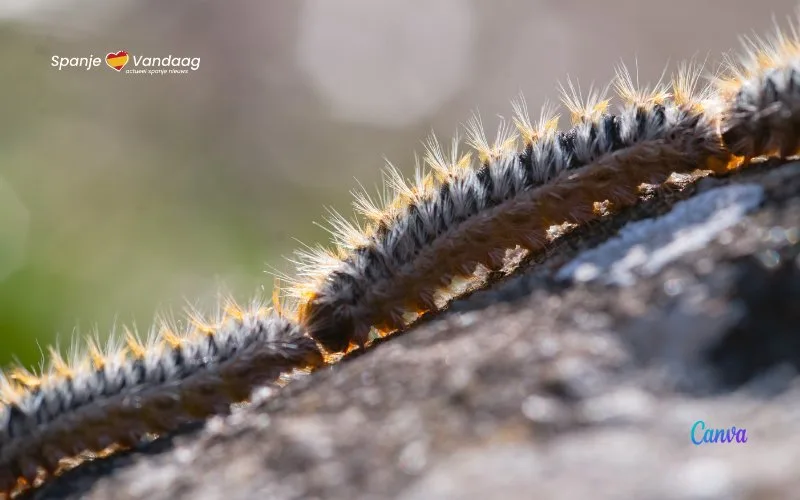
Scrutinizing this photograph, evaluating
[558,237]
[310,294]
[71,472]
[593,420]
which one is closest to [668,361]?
[593,420]

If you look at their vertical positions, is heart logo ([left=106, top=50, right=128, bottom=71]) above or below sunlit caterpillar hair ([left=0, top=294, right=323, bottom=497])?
above

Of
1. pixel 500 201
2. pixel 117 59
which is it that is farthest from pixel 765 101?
pixel 117 59

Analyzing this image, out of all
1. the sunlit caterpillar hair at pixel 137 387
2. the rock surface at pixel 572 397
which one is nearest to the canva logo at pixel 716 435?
the rock surface at pixel 572 397

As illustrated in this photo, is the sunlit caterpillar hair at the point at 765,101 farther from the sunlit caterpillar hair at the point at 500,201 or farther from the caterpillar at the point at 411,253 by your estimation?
the sunlit caterpillar hair at the point at 500,201

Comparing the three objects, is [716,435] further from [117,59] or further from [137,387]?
[117,59]

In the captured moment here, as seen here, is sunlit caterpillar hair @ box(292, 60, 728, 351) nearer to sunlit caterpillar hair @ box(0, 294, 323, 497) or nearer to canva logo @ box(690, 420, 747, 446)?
sunlit caterpillar hair @ box(0, 294, 323, 497)

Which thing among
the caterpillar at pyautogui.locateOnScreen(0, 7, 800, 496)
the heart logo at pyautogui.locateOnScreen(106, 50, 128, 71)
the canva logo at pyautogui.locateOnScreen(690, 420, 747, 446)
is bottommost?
the canva logo at pyautogui.locateOnScreen(690, 420, 747, 446)

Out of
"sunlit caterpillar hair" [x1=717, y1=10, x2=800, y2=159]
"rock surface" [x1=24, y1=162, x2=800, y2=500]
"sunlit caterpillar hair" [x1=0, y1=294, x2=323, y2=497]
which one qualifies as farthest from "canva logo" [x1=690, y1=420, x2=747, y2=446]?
"sunlit caterpillar hair" [x1=0, y1=294, x2=323, y2=497]
